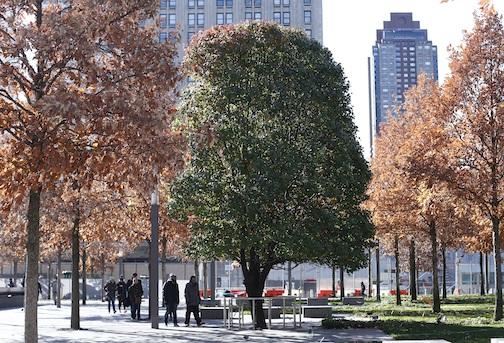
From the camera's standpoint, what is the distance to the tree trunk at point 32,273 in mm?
11352

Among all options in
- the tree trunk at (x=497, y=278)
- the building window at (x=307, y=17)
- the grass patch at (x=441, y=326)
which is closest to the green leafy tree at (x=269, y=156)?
the grass patch at (x=441, y=326)

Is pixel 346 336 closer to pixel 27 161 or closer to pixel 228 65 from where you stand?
pixel 228 65

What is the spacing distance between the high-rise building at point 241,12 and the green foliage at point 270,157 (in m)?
90.3

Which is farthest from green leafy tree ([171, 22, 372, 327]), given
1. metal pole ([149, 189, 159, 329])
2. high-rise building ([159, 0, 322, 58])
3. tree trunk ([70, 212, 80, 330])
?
high-rise building ([159, 0, 322, 58])

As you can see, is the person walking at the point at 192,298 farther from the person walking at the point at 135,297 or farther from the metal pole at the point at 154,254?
the person walking at the point at 135,297

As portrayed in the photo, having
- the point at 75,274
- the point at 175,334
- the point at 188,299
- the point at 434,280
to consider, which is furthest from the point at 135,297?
the point at 434,280

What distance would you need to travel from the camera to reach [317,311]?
27953 millimetres

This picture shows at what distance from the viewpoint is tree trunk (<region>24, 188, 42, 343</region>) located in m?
11.4

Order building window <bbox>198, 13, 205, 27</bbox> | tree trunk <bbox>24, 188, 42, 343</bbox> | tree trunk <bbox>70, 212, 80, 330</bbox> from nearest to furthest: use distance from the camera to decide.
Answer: tree trunk <bbox>24, 188, 42, 343</bbox>, tree trunk <bbox>70, 212, 80, 330</bbox>, building window <bbox>198, 13, 205, 27</bbox>

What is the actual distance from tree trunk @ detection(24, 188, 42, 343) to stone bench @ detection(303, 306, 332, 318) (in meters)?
17.5

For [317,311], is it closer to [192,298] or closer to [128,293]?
[192,298]

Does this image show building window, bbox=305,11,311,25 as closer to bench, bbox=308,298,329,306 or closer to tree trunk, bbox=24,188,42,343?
bench, bbox=308,298,329,306

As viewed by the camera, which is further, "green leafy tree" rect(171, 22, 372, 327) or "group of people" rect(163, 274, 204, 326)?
"group of people" rect(163, 274, 204, 326)

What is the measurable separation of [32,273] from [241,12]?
106 m
